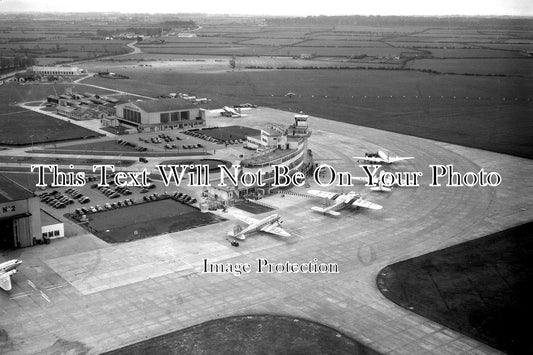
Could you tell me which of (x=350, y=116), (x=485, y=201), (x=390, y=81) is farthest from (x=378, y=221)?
(x=390, y=81)

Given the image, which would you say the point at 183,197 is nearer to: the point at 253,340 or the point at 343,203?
the point at 343,203

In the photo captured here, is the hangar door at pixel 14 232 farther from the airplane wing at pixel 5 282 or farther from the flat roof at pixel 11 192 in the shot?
the airplane wing at pixel 5 282

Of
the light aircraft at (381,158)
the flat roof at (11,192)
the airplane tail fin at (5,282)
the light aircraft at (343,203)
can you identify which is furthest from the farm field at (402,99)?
the airplane tail fin at (5,282)

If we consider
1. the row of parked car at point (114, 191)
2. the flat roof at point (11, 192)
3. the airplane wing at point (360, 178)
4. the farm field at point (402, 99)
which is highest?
the flat roof at point (11, 192)

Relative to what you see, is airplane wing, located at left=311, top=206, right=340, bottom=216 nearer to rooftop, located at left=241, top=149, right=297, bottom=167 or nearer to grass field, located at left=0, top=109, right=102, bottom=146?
rooftop, located at left=241, top=149, right=297, bottom=167

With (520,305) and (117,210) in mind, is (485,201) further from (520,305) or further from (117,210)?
(117,210)
